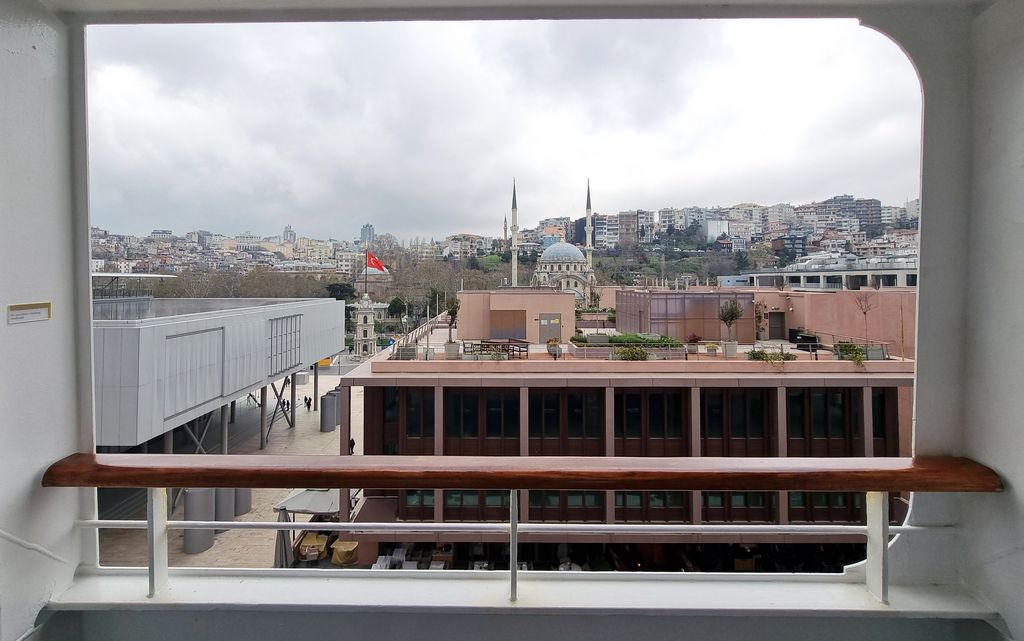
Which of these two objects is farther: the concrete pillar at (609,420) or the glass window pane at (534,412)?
the glass window pane at (534,412)

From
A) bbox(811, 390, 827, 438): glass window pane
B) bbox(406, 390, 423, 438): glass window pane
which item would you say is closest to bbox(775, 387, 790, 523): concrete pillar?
bbox(811, 390, 827, 438): glass window pane

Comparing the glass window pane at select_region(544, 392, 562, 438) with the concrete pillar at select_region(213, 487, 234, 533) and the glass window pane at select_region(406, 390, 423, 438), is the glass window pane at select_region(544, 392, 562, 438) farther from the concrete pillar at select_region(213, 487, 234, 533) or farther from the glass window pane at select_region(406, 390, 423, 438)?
the concrete pillar at select_region(213, 487, 234, 533)

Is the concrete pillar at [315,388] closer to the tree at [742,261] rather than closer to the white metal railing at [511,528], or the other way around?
the white metal railing at [511,528]

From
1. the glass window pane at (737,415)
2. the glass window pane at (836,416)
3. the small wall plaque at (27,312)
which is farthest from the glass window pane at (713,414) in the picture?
the small wall plaque at (27,312)

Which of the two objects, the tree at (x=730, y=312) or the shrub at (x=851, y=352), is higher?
the tree at (x=730, y=312)

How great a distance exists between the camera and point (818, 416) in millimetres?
3322

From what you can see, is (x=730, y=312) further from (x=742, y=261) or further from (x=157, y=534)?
(x=157, y=534)

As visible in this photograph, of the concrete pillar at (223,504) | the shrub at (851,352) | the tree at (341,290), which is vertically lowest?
the concrete pillar at (223,504)

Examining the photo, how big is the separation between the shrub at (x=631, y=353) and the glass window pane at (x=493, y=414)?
5.59ft

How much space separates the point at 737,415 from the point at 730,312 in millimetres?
2281

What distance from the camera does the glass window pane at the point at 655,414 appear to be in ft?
14.4

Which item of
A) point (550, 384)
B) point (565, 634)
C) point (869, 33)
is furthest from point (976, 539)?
point (550, 384)

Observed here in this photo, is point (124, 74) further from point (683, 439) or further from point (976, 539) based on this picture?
point (683, 439)

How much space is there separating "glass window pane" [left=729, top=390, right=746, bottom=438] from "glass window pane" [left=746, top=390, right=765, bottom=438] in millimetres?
59
